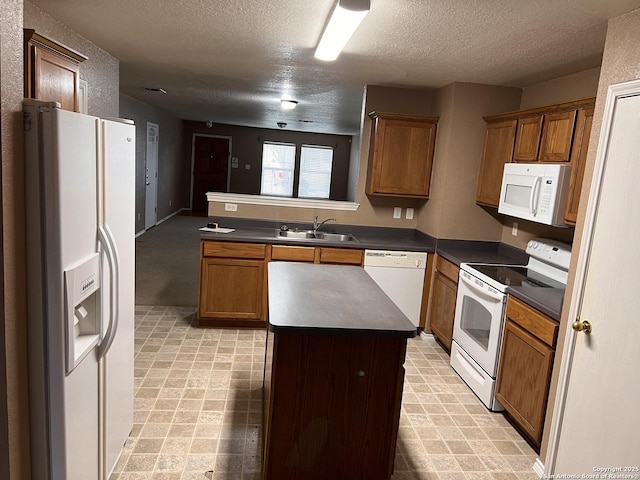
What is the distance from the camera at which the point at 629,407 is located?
5.96 feet

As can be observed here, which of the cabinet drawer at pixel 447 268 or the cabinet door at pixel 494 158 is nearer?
the cabinet door at pixel 494 158

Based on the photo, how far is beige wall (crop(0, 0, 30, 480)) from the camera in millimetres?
1290

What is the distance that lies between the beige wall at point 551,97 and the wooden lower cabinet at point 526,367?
897 mm

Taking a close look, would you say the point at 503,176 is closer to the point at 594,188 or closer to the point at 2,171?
the point at 594,188

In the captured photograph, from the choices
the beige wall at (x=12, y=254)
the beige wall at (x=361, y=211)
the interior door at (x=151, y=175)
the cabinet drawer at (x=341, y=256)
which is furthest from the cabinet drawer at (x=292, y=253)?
the interior door at (x=151, y=175)

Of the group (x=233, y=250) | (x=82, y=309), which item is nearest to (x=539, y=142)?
(x=233, y=250)

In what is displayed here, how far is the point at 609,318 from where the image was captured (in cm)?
196

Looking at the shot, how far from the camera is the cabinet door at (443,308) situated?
370cm

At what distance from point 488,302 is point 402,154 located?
1.74m

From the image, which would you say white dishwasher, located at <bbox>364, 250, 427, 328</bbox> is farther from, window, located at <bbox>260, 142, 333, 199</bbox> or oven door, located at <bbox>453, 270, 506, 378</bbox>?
window, located at <bbox>260, 142, 333, 199</bbox>

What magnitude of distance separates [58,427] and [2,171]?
86 centimetres

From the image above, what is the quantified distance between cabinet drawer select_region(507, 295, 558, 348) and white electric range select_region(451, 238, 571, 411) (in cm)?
9

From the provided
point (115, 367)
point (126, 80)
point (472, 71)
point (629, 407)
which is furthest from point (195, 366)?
point (126, 80)

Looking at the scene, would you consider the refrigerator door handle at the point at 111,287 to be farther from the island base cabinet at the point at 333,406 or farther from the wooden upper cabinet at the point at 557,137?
the wooden upper cabinet at the point at 557,137
